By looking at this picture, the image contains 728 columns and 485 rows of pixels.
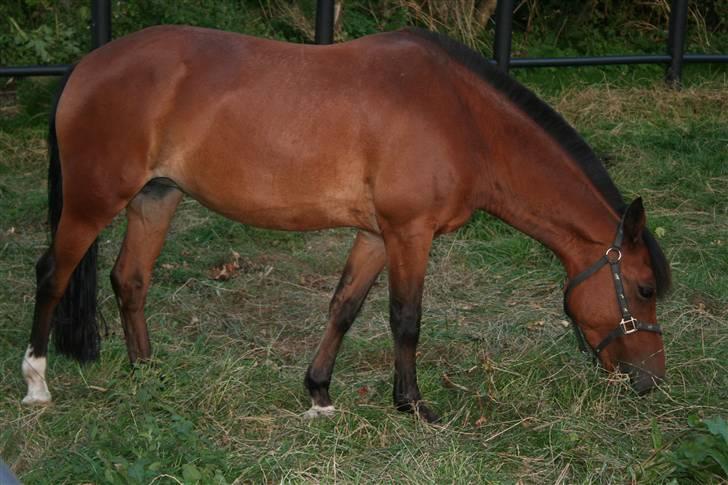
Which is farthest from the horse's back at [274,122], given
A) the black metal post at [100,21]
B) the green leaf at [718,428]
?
the black metal post at [100,21]

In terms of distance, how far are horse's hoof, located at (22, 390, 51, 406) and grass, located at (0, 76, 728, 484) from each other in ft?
0.16

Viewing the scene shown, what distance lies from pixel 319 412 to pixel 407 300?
22.2 inches

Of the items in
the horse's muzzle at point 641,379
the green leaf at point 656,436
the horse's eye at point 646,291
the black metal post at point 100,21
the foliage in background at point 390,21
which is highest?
the black metal post at point 100,21

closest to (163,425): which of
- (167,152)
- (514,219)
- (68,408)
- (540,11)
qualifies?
(68,408)

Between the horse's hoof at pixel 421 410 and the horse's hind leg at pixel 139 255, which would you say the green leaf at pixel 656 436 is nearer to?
the horse's hoof at pixel 421 410

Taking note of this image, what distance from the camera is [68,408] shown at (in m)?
4.45

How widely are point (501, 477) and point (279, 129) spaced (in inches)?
61.9

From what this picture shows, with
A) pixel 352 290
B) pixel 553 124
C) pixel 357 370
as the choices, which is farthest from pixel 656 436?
pixel 357 370

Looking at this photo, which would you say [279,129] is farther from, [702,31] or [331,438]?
[702,31]

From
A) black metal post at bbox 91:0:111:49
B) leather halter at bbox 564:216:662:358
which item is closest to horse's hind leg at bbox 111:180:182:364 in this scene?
black metal post at bbox 91:0:111:49

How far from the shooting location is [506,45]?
24.8 feet

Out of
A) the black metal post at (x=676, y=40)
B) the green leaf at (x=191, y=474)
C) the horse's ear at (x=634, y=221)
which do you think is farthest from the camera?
the black metal post at (x=676, y=40)

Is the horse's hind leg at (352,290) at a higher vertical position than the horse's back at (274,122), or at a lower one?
lower

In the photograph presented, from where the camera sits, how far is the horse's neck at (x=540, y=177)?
4.43 metres
